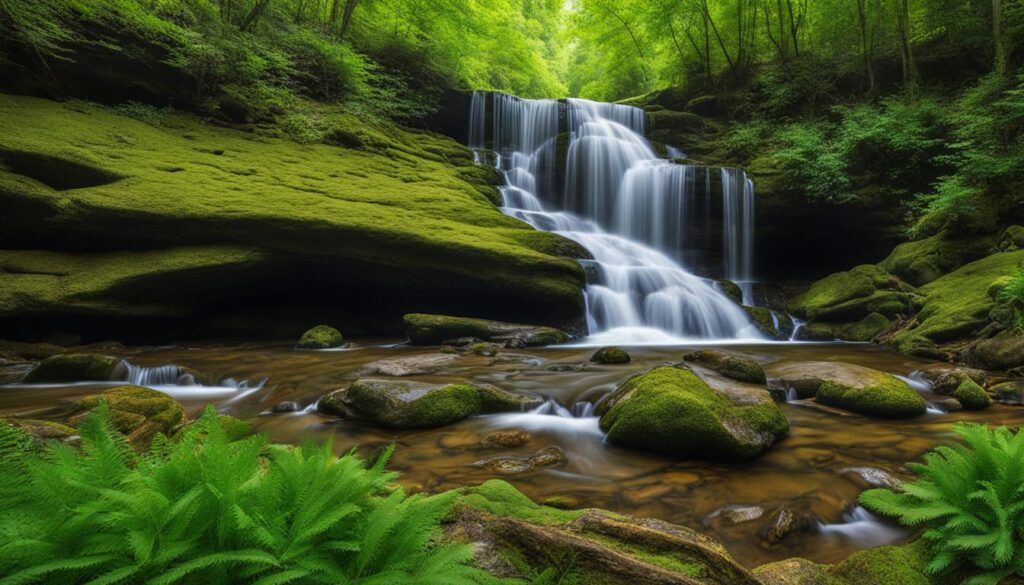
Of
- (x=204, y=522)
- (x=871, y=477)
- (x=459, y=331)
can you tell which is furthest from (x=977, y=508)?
(x=459, y=331)

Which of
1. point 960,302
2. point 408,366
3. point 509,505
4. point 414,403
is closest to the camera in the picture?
point 509,505

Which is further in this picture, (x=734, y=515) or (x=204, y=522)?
(x=734, y=515)

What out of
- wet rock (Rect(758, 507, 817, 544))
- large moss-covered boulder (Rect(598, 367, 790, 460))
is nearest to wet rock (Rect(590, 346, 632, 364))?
large moss-covered boulder (Rect(598, 367, 790, 460))

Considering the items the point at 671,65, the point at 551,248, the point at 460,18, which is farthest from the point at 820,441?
the point at 671,65

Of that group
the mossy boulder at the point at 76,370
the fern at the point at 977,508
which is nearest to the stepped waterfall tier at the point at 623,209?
the fern at the point at 977,508

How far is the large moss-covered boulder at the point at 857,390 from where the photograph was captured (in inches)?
213

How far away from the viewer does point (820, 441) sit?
4.70 metres

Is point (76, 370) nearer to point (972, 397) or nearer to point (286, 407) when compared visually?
point (286, 407)

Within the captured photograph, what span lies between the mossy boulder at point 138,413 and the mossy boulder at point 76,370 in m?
3.68

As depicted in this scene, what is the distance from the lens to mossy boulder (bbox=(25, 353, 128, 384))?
6797 millimetres

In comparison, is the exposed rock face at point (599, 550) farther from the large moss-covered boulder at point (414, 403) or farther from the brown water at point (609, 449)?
the large moss-covered boulder at point (414, 403)

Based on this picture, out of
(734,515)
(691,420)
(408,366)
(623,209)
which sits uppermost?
(623,209)

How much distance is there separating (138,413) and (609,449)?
419cm

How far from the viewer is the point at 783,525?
3188 millimetres
